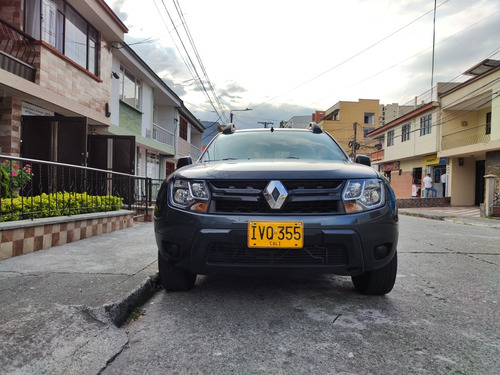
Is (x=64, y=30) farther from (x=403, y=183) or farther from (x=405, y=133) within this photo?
(x=403, y=183)

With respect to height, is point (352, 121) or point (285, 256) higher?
point (352, 121)

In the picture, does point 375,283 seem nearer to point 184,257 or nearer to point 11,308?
point 184,257

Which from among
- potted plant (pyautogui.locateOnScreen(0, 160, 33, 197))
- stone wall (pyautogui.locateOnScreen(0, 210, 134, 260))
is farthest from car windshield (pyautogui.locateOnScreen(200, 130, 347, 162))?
potted plant (pyautogui.locateOnScreen(0, 160, 33, 197))

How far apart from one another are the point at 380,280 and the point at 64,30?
9.18m

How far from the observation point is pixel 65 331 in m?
1.99

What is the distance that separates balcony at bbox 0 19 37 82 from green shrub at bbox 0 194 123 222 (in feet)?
11.4

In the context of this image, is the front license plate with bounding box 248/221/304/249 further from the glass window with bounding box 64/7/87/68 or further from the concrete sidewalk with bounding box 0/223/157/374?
the glass window with bounding box 64/7/87/68

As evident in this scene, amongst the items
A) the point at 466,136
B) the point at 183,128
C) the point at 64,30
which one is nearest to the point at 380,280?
the point at 64,30

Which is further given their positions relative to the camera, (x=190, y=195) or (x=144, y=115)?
(x=144, y=115)

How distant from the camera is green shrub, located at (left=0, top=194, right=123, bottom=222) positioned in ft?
→ 13.1

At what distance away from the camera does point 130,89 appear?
13438 millimetres

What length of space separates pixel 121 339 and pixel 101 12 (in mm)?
9805

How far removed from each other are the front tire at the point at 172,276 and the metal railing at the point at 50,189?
7.52 ft

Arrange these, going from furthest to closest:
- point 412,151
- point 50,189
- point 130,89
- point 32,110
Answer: point 412,151 < point 130,89 < point 32,110 < point 50,189
